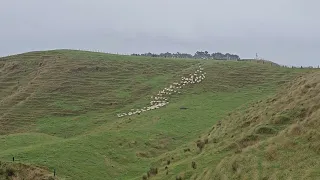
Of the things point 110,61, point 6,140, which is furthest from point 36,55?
point 6,140

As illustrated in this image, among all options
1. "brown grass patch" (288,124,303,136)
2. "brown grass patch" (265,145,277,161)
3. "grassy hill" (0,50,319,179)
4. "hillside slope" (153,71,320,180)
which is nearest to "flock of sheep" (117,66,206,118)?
"grassy hill" (0,50,319,179)

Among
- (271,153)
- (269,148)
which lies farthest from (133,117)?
(271,153)

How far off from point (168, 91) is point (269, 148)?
4292 cm

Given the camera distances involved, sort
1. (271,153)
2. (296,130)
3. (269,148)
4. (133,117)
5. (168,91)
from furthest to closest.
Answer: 1. (168,91)
2. (133,117)
3. (296,130)
4. (269,148)
5. (271,153)

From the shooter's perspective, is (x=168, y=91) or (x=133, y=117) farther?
(x=168, y=91)

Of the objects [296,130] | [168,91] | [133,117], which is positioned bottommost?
[133,117]

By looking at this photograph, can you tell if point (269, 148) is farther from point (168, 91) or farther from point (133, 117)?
point (168, 91)

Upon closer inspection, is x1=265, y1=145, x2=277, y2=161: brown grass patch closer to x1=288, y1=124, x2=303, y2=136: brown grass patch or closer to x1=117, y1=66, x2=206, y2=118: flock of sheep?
x1=288, y1=124, x2=303, y2=136: brown grass patch

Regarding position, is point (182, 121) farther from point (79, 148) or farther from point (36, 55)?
point (36, 55)

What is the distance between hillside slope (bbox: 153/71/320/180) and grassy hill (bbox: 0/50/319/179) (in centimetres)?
10

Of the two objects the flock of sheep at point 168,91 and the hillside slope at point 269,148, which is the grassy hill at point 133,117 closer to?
the hillside slope at point 269,148

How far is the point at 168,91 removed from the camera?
62.2 m

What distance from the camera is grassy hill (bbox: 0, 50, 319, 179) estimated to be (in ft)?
77.9

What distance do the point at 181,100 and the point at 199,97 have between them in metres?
2.70
